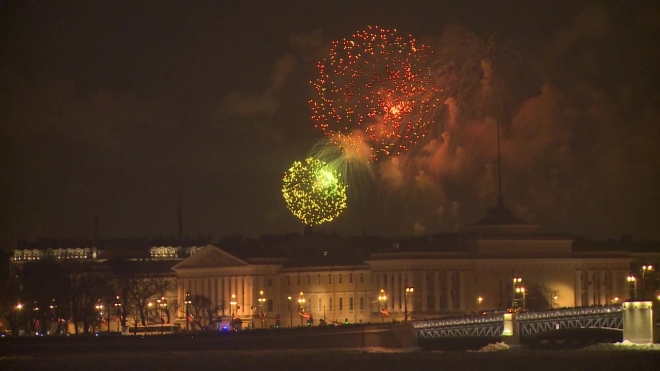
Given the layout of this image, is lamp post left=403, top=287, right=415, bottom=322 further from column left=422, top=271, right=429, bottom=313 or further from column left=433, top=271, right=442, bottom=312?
column left=433, top=271, right=442, bottom=312

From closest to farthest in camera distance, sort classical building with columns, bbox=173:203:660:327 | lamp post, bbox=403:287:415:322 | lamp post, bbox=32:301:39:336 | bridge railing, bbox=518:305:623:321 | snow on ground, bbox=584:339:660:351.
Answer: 1. snow on ground, bbox=584:339:660:351
2. bridge railing, bbox=518:305:623:321
3. lamp post, bbox=403:287:415:322
4. classical building with columns, bbox=173:203:660:327
5. lamp post, bbox=32:301:39:336

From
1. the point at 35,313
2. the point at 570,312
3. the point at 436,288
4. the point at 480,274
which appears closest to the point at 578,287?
the point at 480,274

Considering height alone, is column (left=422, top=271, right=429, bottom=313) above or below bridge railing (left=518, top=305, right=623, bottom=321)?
above

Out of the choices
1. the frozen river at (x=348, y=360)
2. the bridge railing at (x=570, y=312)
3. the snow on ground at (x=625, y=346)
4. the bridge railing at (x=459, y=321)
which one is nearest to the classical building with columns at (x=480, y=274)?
the bridge railing at (x=459, y=321)

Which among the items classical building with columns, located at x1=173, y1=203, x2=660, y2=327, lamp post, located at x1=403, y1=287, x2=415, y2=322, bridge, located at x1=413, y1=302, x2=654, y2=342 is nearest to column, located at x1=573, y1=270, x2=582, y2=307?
classical building with columns, located at x1=173, y1=203, x2=660, y2=327

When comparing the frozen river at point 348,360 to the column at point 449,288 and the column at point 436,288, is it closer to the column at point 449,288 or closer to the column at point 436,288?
the column at point 436,288

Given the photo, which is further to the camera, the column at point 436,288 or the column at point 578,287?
the column at point 578,287

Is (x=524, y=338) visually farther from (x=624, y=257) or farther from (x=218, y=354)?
(x=624, y=257)

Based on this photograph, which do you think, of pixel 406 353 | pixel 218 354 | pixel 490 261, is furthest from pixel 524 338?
pixel 490 261
